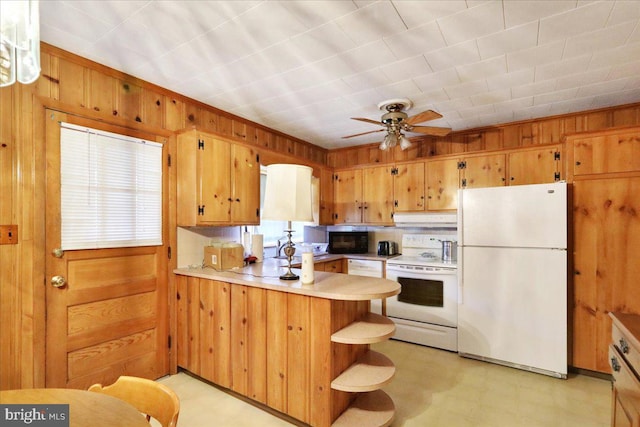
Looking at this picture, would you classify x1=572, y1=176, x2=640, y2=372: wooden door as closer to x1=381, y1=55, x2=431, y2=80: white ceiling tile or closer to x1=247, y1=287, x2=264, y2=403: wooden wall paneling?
x1=381, y1=55, x2=431, y2=80: white ceiling tile

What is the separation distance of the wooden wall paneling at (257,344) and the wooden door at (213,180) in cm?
84

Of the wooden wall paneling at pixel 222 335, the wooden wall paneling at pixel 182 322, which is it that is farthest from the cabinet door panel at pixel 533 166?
the wooden wall paneling at pixel 182 322

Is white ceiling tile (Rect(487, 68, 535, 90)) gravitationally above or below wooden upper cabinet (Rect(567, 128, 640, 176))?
above

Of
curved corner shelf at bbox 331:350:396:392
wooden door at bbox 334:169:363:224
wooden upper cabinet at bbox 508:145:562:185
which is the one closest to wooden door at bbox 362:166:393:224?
wooden door at bbox 334:169:363:224

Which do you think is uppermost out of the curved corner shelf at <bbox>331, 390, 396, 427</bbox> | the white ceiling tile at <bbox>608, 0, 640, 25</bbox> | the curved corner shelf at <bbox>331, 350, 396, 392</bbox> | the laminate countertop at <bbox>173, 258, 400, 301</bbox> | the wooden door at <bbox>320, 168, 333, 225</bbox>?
the white ceiling tile at <bbox>608, 0, 640, 25</bbox>

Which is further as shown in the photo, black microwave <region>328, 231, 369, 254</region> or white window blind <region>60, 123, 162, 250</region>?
black microwave <region>328, 231, 369, 254</region>

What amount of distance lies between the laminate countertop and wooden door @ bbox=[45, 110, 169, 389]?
0.35 m

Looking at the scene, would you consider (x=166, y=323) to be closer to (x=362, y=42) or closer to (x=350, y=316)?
(x=350, y=316)

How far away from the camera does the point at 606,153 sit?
2.69 meters

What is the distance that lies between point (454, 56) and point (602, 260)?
2220 mm

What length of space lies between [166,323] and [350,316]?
5.53 feet

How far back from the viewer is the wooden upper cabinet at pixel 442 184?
148 inches

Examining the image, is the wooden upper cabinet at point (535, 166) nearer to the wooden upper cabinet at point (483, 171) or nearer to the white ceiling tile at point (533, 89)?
the wooden upper cabinet at point (483, 171)

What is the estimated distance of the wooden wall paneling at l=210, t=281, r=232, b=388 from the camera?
7.84 ft
